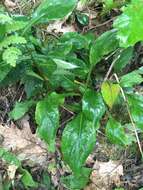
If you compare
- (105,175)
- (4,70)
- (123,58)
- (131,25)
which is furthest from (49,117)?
(131,25)

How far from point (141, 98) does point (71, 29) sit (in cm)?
73

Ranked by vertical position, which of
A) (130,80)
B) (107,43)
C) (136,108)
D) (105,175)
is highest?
(107,43)

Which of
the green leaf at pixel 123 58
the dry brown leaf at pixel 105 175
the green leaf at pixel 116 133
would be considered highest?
the green leaf at pixel 123 58

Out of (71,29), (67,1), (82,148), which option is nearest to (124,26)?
(67,1)

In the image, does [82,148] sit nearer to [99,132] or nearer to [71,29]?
[99,132]

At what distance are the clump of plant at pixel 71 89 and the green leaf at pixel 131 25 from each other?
0.40m

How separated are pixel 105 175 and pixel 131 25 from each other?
927mm

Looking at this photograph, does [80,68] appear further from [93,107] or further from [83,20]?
[83,20]

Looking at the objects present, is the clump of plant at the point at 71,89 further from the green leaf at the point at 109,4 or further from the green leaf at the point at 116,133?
the green leaf at the point at 109,4

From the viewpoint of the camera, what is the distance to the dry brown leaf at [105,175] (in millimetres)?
2092

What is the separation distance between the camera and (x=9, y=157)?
1.97m

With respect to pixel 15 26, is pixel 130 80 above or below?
below

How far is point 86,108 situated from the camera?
202 cm

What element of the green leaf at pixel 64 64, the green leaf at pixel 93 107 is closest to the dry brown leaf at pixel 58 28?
the green leaf at pixel 64 64
